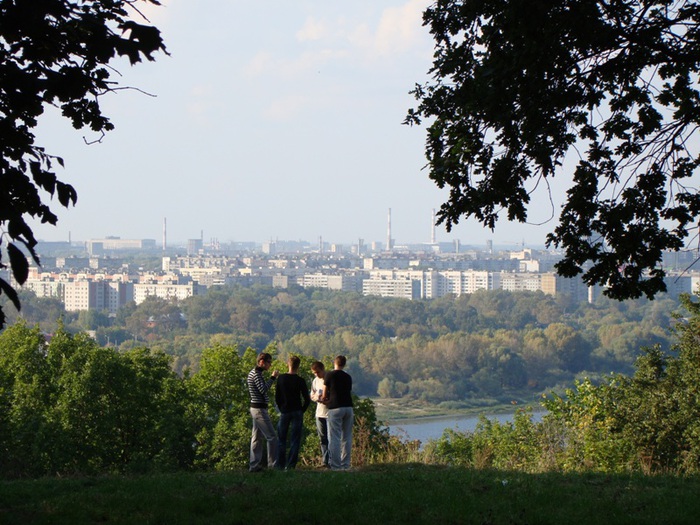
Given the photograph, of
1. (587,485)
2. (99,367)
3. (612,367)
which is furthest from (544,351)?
(587,485)

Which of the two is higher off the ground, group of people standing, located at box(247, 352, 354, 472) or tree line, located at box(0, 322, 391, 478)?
group of people standing, located at box(247, 352, 354, 472)

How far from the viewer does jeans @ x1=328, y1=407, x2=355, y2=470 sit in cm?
988

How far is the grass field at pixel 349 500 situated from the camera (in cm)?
659

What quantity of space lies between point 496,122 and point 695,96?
5.29 feet

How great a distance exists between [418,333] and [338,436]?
360ft

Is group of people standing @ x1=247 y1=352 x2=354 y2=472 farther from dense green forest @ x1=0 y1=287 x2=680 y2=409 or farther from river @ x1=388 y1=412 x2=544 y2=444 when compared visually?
dense green forest @ x1=0 y1=287 x2=680 y2=409

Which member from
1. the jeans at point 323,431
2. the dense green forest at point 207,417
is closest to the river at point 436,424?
the dense green forest at point 207,417

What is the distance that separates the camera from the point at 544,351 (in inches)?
3979

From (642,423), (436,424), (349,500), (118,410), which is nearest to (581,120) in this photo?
(349,500)

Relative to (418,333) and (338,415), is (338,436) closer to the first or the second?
(338,415)

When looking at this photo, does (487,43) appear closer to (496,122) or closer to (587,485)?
(496,122)

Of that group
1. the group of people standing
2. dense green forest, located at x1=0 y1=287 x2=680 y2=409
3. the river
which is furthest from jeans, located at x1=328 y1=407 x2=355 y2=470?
dense green forest, located at x1=0 y1=287 x2=680 y2=409

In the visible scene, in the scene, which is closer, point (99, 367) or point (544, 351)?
point (99, 367)

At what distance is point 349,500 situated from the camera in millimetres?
7188
